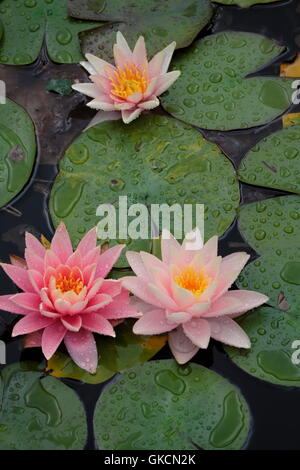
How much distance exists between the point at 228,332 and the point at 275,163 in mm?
998

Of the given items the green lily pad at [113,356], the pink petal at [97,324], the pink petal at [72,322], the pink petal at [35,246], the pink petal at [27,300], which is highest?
the pink petal at [35,246]

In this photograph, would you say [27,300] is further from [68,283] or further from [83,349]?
[83,349]

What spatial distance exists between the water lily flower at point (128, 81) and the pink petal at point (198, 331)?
1193 millimetres

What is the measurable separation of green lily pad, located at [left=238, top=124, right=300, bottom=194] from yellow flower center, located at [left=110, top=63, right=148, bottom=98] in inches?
26.8

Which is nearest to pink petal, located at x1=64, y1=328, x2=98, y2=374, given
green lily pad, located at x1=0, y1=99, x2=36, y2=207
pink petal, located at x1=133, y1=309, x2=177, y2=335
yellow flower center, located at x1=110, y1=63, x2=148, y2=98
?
pink petal, located at x1=133, y1=309, x2=177, y2=335

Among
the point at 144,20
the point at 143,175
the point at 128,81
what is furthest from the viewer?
the point at 144,20

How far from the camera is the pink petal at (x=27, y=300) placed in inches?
105

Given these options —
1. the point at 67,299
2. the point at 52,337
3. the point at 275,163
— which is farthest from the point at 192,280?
the point at 275,163

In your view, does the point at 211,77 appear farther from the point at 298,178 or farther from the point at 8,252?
the point at 8,252

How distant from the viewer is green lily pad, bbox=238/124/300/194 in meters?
3.16

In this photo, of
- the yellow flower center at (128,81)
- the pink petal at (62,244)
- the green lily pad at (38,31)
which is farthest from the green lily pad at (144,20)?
the pink petal at (62,244)

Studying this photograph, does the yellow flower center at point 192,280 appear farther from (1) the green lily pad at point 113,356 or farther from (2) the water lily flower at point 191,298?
(1) the green lily pad at point 113,356

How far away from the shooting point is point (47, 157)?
11.0ft

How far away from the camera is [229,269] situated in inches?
109
